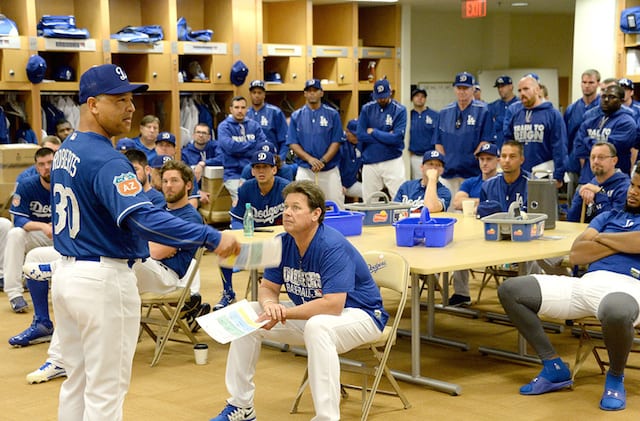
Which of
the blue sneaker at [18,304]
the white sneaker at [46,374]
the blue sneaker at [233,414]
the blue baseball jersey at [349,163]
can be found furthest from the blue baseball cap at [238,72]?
the blue sneaker at [233,414]

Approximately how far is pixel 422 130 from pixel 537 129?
12.8 ft

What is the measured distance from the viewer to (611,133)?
7688 mm

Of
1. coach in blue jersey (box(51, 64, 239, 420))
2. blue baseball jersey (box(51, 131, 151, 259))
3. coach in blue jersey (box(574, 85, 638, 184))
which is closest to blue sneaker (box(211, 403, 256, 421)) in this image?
coach in blue jersey (box(51, 64, 239, 420))

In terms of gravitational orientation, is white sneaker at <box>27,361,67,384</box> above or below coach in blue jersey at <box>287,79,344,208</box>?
below

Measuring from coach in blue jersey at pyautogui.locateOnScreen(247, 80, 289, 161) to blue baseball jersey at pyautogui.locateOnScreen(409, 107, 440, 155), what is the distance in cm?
218

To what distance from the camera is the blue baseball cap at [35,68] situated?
8.94 m

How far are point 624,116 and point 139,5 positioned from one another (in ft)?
18.7

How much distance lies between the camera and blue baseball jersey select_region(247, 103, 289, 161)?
10023 mm

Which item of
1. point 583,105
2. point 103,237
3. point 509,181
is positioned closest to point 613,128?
point 583,105

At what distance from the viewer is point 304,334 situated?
4.02 meters

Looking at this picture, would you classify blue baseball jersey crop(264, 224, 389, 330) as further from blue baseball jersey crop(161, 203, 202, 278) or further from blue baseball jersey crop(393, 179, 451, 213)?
blue baseball jersey crop(393, 179, 451, 213)

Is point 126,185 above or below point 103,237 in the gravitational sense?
above

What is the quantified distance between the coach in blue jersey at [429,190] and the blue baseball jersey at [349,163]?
377 cm

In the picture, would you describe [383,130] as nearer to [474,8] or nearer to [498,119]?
[498,119]
